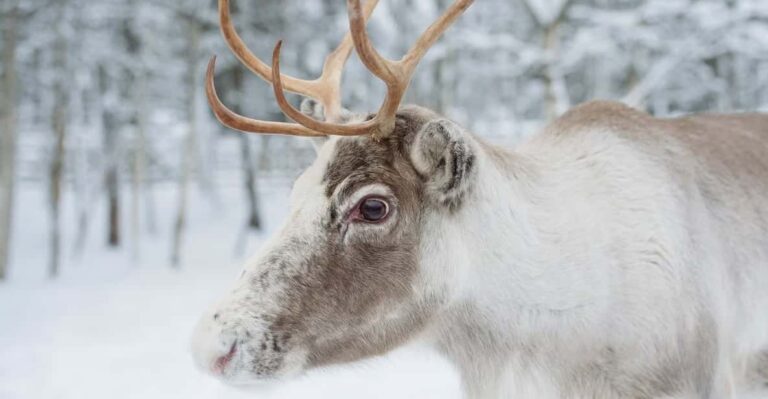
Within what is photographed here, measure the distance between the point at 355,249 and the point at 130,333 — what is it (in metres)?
6.41

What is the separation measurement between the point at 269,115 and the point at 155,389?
11.4 metres

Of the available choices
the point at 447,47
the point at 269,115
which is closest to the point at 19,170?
the point at 269,115

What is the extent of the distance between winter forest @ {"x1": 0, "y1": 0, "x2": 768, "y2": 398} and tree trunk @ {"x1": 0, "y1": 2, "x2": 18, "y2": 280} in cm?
3

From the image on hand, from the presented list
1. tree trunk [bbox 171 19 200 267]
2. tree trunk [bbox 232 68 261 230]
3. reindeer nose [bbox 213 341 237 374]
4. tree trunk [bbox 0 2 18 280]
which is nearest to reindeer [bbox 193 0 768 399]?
reindeer nose [bbox 213 341 237 374]

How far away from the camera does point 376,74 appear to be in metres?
2.46

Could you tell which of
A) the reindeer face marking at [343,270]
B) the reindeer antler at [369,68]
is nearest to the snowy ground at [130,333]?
the reindeer face marking at [343,270]

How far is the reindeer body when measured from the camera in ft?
8.38

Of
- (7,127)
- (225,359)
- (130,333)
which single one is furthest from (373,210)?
(7,127)

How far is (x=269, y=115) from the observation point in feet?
55.1

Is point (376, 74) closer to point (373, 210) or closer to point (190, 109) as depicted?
point (373, 210)

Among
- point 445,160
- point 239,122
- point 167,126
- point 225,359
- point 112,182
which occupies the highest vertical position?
point 167,126

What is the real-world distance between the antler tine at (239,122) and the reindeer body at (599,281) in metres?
0.59

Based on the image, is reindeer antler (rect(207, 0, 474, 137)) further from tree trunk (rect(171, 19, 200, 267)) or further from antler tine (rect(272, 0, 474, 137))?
tree trunk (rect(171, 19, 200, 267))

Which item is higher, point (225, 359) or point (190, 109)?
point (190, 109)
